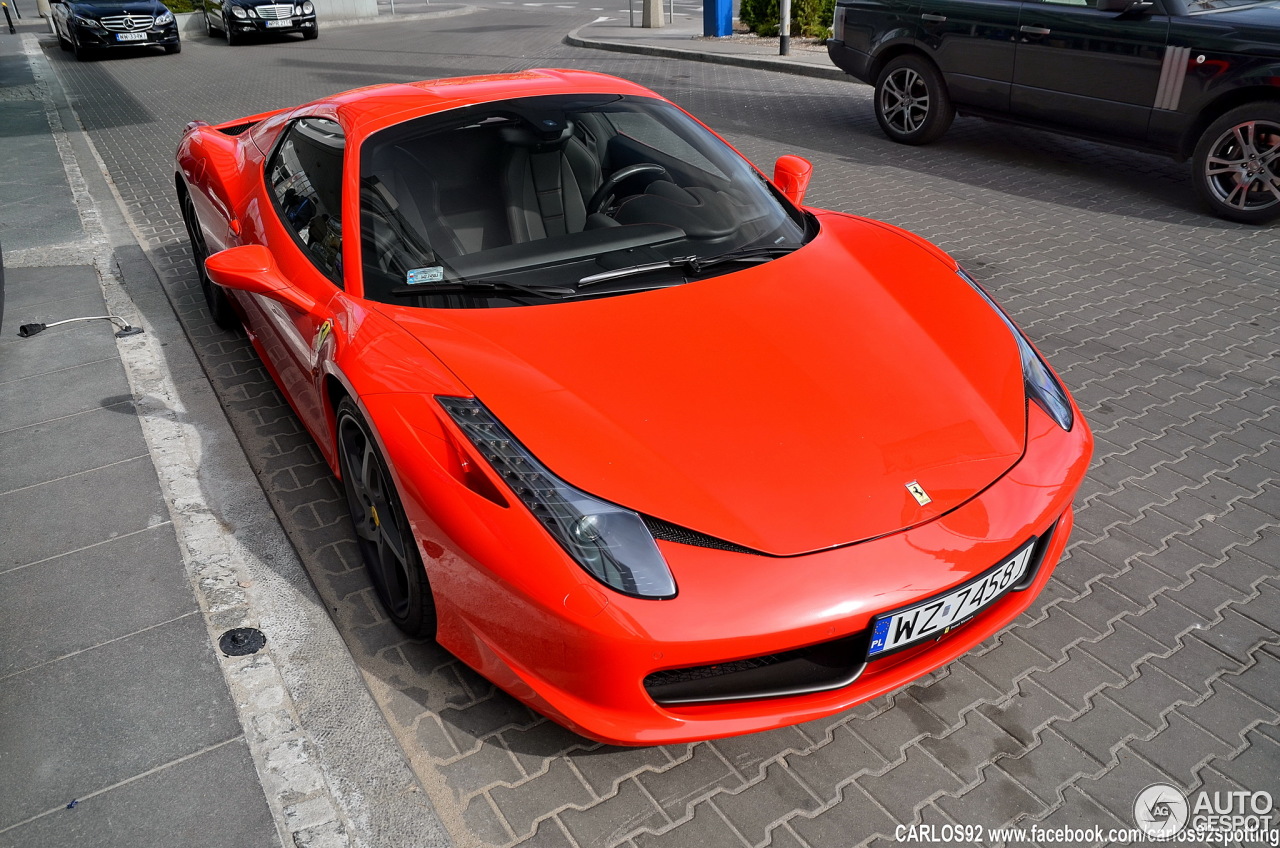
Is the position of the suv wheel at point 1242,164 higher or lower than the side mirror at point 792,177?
lower

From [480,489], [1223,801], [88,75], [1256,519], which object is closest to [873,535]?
[480,489]

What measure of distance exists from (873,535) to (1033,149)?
7.79 meters

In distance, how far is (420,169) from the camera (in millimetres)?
3293

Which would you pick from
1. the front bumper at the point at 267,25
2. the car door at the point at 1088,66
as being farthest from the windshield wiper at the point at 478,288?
the front bumper at the point at 267,25

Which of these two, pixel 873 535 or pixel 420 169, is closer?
pixel 873 535

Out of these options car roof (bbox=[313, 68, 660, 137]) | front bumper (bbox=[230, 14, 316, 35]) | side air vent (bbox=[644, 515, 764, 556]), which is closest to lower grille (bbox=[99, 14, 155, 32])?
front bumper (bbox=[230, 14, 316, 35])

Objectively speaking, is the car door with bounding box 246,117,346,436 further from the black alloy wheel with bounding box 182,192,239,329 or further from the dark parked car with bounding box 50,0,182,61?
the dark parked car with bounding box 50,0,182,61

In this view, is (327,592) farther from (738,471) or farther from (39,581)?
(738,471)

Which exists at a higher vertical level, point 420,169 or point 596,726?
point 420,169

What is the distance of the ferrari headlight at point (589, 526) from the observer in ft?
7.04

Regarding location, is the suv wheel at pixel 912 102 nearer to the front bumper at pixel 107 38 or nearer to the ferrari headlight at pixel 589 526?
the ferrari headlight at pixel 589 526

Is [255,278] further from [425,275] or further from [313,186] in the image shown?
[425,275]

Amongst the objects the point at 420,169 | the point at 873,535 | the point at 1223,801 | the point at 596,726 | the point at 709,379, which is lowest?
the point at 1223,801

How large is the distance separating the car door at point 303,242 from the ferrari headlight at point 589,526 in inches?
43.3
